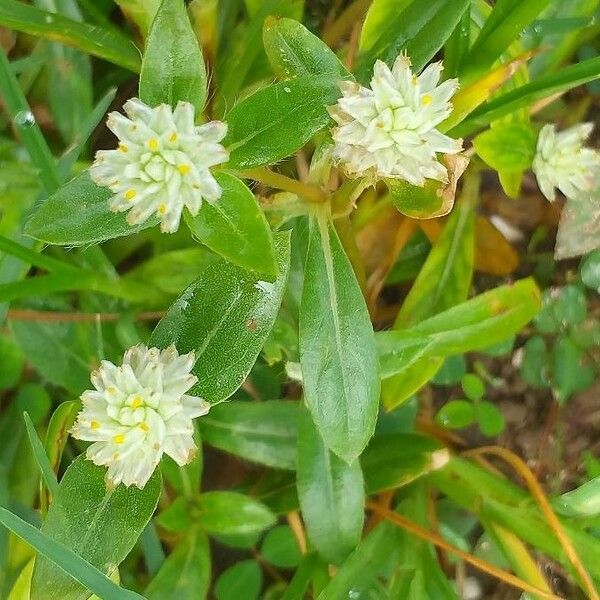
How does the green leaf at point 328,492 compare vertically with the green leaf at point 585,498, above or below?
below

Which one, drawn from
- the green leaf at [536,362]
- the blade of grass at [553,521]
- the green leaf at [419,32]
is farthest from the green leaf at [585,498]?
the green leaf at [419,32]

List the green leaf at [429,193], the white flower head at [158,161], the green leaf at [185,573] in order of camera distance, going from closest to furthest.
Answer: the white flower head at [158,161] < the green leaf at [429,193] < the green leaf at [185,573]

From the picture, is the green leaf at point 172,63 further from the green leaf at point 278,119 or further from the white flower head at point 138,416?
the white flower head at point 138,416

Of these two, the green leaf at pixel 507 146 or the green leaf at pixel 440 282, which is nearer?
the green leaf at pixel 507 146

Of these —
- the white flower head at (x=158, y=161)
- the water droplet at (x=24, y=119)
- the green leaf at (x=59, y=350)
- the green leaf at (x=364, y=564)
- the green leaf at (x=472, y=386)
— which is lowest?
the green leaf at (x=364, y=564)

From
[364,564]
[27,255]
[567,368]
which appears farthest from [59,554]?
[567,368]

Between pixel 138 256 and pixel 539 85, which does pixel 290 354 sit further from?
pixel 539 85

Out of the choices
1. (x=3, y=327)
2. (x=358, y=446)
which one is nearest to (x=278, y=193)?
(x=358, y=446)

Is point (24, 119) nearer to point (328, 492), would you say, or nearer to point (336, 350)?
point (336, 350)
